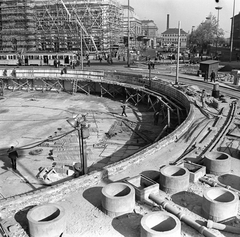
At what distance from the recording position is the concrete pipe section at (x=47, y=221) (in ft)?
24.9

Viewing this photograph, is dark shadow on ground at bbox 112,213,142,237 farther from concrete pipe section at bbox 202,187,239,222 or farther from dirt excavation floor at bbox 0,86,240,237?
concrete pipe section at bbox 202,187,239,222

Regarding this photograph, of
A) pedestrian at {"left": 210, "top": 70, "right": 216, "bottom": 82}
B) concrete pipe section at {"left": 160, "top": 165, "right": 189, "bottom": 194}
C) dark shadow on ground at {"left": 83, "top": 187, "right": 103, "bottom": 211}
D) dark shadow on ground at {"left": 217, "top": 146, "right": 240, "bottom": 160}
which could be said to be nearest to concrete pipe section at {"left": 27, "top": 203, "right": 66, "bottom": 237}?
dark shadow on ground at {"left": 83, "top": 187, "right": 103, "bottom": 211}

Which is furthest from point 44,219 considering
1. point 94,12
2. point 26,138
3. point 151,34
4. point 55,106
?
point 151,34

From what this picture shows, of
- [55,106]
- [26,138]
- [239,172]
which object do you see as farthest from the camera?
[55,106]

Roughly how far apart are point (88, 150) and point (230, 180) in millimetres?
10078

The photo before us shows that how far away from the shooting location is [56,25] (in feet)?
252

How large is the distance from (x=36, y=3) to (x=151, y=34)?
117m

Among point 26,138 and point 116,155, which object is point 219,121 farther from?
point 26,138

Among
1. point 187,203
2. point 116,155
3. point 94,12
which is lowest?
point 116,155

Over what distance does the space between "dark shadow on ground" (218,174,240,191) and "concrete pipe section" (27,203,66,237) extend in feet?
20.0

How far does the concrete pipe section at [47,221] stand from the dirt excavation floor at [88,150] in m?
0.40

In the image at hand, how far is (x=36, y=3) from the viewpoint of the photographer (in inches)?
3061

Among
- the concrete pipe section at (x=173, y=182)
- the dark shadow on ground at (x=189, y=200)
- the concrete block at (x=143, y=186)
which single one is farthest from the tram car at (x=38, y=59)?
the dark shadow on ground at (x=189, y=200)

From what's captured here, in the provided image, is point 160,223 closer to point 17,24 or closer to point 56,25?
point 56,25
